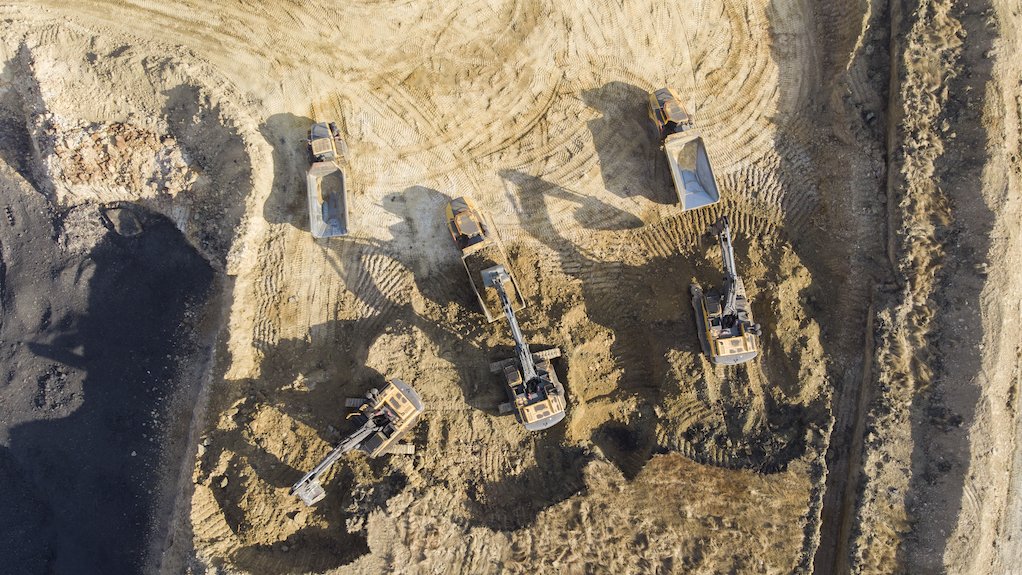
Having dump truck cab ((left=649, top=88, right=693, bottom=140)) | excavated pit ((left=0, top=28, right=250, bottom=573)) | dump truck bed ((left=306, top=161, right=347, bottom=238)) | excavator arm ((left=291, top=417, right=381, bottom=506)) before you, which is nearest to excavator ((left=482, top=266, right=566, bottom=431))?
excavator arm ((left=291, top=417, right=381, bottom=506))

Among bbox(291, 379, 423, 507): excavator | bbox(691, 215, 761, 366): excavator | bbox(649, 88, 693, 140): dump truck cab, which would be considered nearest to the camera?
bbox(291, 379, 423, 507): excavator

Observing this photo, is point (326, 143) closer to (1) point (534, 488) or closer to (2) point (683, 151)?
(2) point (683, 151)

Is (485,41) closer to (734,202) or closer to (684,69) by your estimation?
(684,69)

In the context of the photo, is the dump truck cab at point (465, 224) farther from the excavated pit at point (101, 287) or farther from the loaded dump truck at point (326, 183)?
the excavated pit at point (101, 287)

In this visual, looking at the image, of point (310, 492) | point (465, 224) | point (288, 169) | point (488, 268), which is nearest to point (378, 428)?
point (310, 492)

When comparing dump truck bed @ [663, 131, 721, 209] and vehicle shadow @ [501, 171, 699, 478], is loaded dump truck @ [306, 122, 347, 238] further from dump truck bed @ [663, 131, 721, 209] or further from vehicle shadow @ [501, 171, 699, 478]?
dump truck bed @ [663, 131, 721, 209]

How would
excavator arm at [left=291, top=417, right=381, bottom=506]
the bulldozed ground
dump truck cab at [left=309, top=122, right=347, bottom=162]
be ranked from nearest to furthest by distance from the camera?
excavator arm at [left=291, top=417, right=381, bottom=506] → the bulldozed ground → dump truck cab at [left=309, top=122, right=347, bottom=162]
